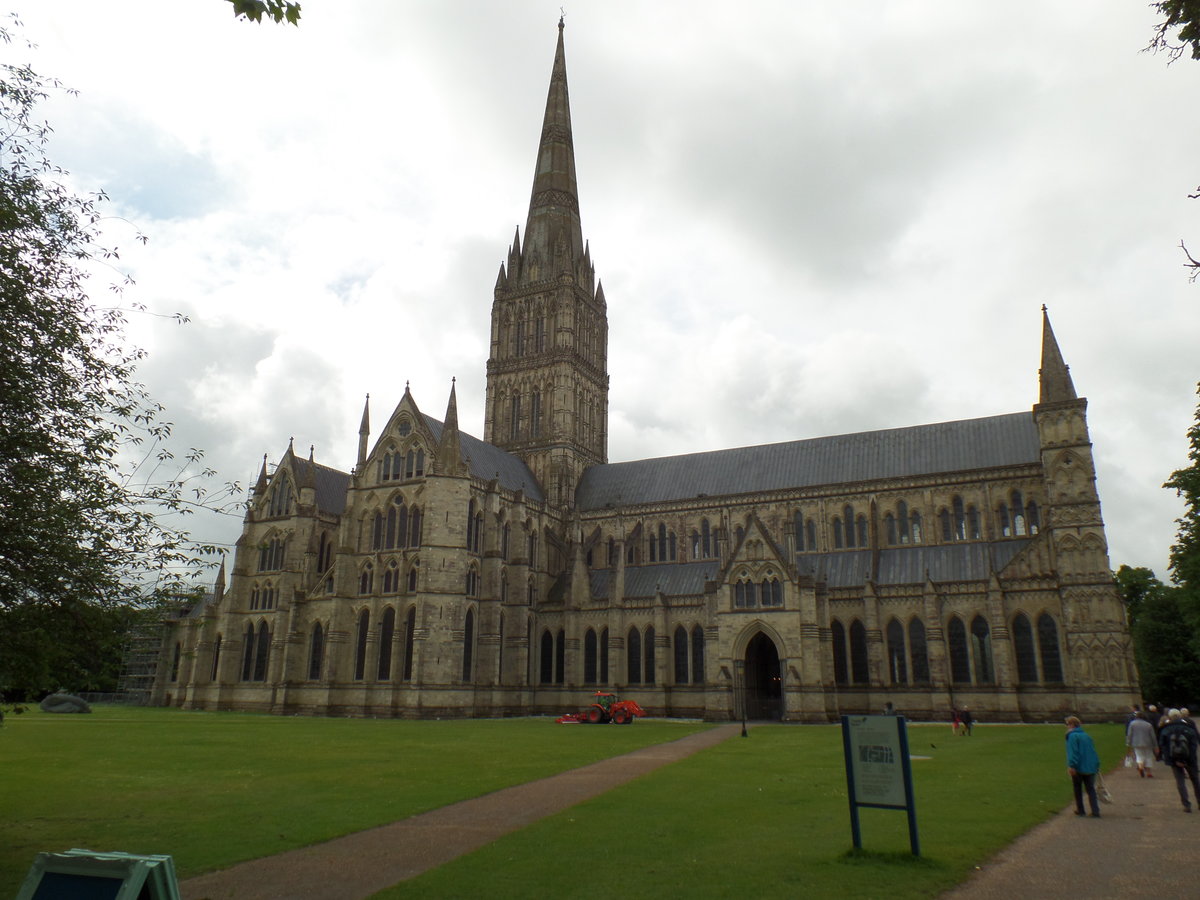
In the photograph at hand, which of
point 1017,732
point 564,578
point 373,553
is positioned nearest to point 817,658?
point 1017,732

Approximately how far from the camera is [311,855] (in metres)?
12.4

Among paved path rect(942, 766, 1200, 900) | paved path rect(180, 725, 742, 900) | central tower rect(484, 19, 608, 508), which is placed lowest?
paved path rect(180, 725, 742, 900)

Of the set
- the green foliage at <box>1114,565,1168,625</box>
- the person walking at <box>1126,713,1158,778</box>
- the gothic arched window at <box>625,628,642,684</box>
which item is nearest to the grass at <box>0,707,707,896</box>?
the person walking at <box>1126,713,1158,778</box>

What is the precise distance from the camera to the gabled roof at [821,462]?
2178 inches

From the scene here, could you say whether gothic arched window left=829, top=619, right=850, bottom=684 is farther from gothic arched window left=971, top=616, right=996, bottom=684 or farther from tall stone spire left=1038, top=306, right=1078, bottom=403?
tall stone spire left=1038, top=306, right=1078, bottom=403

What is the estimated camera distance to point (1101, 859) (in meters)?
12.0

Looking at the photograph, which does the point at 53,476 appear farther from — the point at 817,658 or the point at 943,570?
the point at 943,570

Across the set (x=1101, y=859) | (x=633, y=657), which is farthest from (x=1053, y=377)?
(x=1101, y=859)

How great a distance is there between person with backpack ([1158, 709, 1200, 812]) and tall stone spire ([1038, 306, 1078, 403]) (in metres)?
36.6

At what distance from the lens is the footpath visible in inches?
410

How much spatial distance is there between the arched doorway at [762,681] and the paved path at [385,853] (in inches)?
1285

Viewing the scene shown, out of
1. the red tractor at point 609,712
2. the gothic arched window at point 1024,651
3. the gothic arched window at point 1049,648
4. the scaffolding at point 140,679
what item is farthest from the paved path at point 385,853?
the scaffolding at point 140,679

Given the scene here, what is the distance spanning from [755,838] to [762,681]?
42.0m

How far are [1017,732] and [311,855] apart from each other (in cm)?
3470
